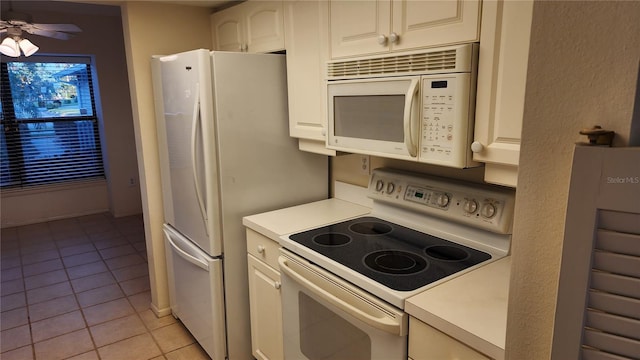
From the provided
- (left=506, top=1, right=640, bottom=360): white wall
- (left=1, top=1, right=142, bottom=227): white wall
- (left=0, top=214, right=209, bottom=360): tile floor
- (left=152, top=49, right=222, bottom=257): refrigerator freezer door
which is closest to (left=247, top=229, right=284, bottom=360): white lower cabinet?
(left=152, top=49, right=222, bottom=257): refrigerator freezer door

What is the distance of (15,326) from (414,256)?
281cm

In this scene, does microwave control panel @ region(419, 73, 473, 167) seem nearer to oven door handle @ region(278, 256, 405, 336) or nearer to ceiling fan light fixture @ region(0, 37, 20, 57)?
oven door handle @ region(278, 256, 405, 336)

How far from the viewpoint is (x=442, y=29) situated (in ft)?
4.67

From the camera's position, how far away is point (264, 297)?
213 centimetres

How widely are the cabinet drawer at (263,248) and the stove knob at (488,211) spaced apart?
900mm

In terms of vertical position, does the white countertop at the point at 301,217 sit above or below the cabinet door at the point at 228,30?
below

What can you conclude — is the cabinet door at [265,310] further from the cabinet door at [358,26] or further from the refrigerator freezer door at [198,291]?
the cabinet door at [358,26]

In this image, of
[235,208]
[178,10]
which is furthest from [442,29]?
[178,10]

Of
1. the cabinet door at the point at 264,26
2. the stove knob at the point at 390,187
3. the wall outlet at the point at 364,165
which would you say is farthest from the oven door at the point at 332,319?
the cabinet door at the point at 264,26

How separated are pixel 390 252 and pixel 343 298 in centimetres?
30

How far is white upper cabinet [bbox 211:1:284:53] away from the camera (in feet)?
Answer: 7.22

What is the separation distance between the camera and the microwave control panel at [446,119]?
139cm

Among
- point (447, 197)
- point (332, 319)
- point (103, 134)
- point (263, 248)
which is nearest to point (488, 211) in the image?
point (447, 197)

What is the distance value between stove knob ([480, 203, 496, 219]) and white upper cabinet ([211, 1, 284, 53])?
1271 millimetres
